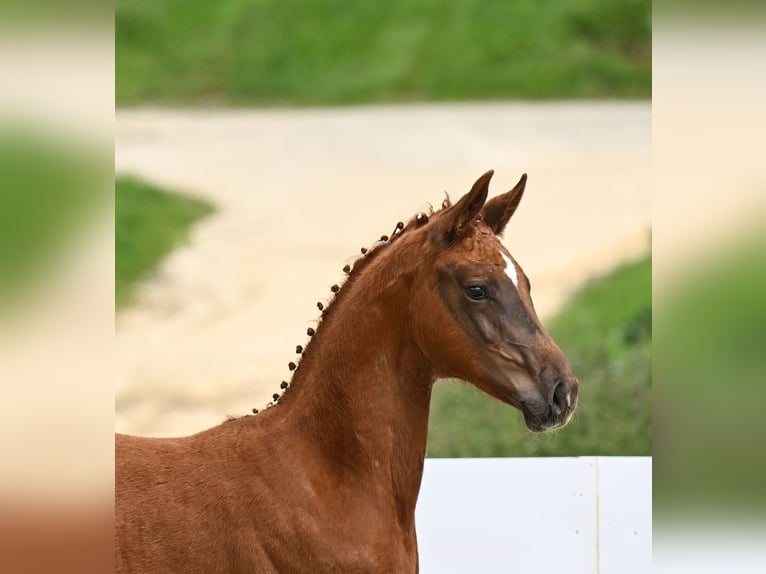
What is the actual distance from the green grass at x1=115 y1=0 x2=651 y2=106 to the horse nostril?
50.8 ft

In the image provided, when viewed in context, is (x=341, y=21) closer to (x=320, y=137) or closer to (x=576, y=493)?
(x=320, y=137)

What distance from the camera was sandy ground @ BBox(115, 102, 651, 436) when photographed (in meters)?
14.3

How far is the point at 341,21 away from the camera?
1828cm

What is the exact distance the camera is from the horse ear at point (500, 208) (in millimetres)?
3035

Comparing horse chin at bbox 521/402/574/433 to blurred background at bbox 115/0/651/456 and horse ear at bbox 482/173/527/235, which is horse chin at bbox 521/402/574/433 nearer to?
horse ear at bbox 482/173/527/235

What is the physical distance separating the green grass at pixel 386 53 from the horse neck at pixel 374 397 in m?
15.2

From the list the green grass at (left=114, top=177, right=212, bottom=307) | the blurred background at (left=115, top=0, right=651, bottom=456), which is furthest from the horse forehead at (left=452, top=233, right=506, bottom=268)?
the green grass at (left=114, top=177, right=212, bottom=307)

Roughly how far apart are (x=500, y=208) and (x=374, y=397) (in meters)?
0.64

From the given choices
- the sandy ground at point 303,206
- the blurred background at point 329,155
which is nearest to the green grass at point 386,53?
the blurred background at point 329,155

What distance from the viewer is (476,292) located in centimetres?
281

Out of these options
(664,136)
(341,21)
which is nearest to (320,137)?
(341,21)

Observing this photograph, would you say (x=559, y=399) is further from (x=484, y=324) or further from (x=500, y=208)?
(x=500, y=208)

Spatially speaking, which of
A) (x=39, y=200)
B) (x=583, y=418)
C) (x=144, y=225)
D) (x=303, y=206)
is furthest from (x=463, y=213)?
(x=303, y=206)

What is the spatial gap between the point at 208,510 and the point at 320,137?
15331 millimetres
